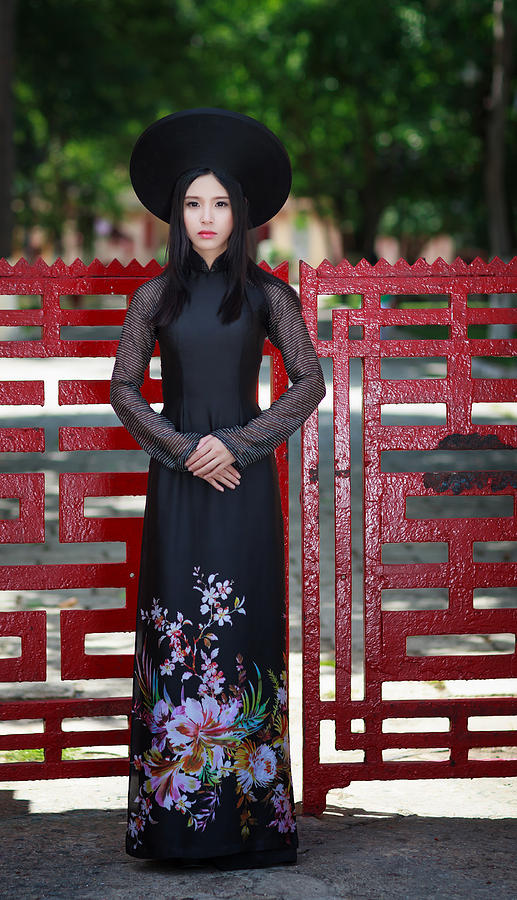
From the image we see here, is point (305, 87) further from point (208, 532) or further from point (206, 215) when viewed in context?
point (208, 532)

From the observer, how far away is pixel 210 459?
3.32m

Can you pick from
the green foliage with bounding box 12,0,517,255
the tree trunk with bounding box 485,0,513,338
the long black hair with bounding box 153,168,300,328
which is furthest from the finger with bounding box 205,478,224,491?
the green foliage with bounding box 12,0,517,255

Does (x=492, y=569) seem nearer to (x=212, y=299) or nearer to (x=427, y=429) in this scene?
(x=427, y=429)

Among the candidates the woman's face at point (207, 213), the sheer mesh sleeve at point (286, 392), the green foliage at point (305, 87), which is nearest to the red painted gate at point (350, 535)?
the sheer mesh sleeve at point (286, 392)

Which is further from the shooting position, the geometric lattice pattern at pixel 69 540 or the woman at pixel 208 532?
the geometric lattice pattern at pixel 69 540

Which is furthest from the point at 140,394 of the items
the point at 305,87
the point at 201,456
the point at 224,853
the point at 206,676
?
the point at 305,87

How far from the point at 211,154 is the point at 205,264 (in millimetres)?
299

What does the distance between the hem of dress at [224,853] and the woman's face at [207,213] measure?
1.63 metres

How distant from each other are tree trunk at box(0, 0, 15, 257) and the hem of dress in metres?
15.7

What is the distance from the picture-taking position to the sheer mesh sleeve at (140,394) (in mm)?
3350

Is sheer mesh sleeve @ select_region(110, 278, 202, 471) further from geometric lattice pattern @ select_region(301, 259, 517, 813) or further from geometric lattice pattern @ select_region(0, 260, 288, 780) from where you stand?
geometric lattice pattern @ select_region(301, 259, 517, 813)

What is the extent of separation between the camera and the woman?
3.41 m

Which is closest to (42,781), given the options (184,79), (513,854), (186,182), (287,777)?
(287,777)

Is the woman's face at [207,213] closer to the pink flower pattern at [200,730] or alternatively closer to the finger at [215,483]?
the finger at [215,483]
